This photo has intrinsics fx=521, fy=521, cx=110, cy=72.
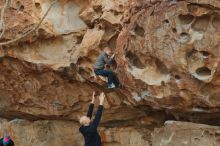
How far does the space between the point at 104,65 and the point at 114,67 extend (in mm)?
239

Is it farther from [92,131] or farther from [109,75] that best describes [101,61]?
[92,131]

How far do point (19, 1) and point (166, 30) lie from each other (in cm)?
332

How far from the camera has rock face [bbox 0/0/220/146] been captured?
7750 millimetres

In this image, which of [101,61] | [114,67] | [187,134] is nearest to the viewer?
[187,134]

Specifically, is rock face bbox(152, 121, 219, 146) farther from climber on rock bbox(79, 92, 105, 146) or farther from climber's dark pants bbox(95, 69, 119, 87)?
climber on rock bbox(79, 92, 105, 146)

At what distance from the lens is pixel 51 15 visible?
33.2 ft

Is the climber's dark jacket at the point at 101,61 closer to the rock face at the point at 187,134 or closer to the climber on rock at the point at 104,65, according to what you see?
the climber on rock at the point at 104,65

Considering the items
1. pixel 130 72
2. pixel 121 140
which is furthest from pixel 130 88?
pixel 121 140

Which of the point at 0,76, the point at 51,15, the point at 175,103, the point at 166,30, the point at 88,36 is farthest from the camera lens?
the point at 0,76

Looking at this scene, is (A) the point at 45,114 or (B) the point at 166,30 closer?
(B) the point at 166,30

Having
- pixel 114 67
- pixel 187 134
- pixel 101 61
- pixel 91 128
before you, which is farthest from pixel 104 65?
pixel 187 134

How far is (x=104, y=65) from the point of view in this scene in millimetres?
8820

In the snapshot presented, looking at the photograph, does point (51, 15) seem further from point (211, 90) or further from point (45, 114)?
point (211, 90)

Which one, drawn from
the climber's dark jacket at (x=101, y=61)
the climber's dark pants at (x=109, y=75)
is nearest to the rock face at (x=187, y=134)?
the climber's dark pants at (x=109, y=75)
